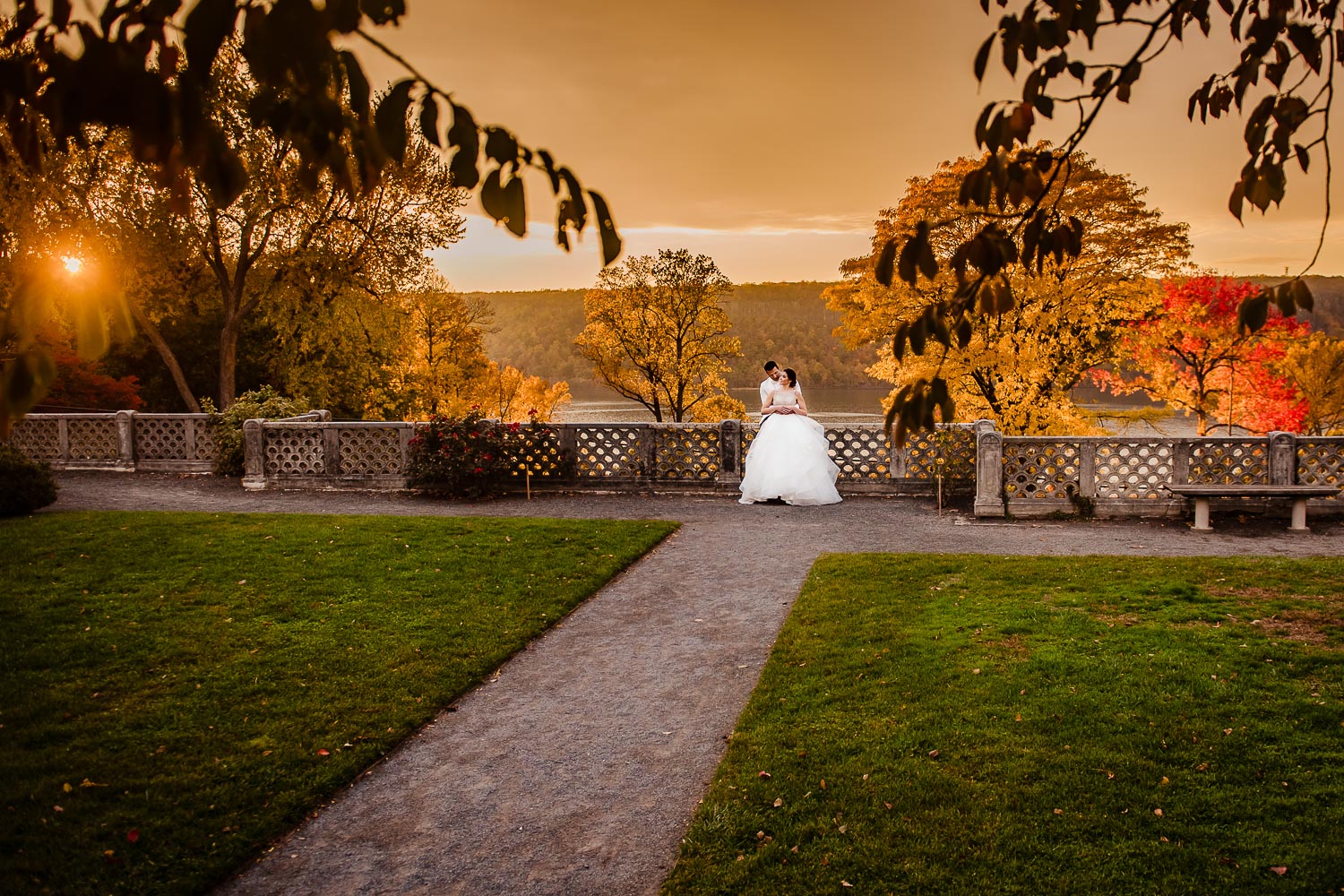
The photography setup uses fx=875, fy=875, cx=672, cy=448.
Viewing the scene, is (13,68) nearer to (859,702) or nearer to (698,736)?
(698,736)

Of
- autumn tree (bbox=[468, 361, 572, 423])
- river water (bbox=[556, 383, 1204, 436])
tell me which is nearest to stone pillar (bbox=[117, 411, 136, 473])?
autumn tree (bbox=[468, 361, 572, 423])

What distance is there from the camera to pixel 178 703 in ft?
20.1

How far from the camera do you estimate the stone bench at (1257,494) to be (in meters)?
12.6

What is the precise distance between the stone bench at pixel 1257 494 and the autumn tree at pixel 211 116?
1331 centimetres

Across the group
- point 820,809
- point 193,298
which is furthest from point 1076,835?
point 193,298

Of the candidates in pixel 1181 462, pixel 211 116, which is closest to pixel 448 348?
pixel 1181 462

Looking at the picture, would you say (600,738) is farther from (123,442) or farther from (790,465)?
(123,442)

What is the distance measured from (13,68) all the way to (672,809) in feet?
14.0

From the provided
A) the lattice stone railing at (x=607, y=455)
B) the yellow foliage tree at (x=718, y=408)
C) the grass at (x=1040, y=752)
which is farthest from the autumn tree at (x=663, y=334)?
the grass at (x=1040, y=752)

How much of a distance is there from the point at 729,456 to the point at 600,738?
10810 mm

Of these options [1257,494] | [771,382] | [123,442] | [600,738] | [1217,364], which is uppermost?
[1217,364]

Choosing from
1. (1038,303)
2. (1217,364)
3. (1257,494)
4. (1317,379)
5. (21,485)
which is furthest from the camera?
(1217,364)

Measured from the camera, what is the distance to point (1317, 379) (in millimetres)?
22688

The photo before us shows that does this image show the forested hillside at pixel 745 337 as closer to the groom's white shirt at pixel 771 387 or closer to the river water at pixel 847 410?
the river water at pixel 847 410
